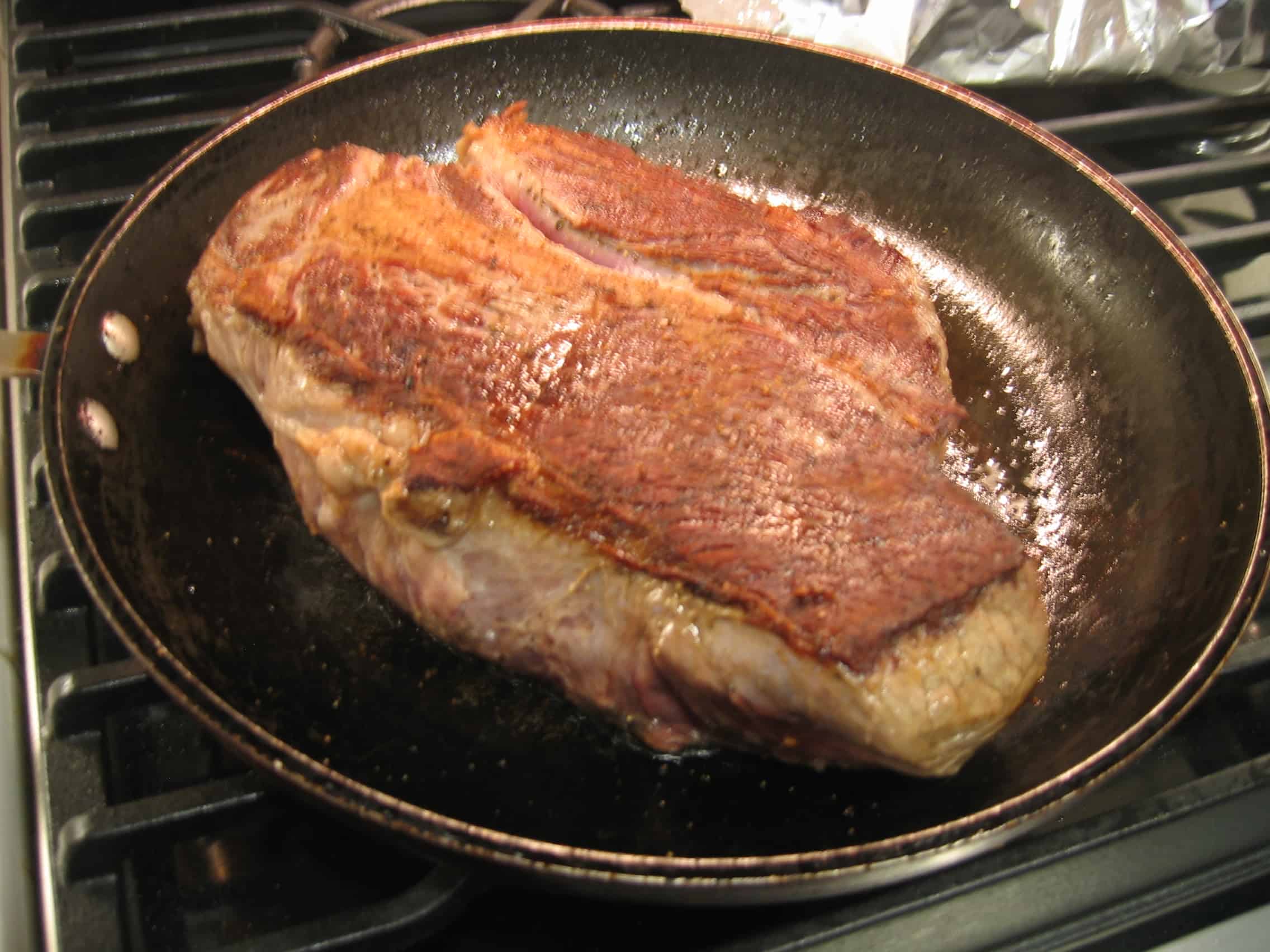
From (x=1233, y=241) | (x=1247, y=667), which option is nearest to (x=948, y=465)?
(x=1247, y=667)

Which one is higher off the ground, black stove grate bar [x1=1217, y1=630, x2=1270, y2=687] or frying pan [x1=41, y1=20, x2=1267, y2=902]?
frying pan [x1=41, y1=20, x2=1267, y2=902]

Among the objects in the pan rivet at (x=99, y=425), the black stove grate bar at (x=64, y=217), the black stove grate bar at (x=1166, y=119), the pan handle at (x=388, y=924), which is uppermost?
the black stove grate bar at (x=1166, y=119)

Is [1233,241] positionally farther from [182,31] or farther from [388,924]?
[182,31]

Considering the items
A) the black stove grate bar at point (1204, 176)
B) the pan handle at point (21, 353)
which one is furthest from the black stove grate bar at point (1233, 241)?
the pan handle at point (21, 353)

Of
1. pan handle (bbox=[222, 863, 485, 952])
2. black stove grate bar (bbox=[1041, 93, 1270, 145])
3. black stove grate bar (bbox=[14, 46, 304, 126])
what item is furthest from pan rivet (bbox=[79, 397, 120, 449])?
black stove grate bar (bbox=[1041, 93, 1270, 145])

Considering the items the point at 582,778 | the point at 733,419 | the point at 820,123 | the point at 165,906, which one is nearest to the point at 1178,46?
the point at 820,123

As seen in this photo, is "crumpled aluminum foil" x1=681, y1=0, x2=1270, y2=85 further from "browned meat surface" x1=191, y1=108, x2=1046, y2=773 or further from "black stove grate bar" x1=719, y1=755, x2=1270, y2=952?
"black stove grate bar" x1=719, y1=755, x2=1270, y2=952

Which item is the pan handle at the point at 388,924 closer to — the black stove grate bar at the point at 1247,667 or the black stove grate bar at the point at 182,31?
the black stove grate bar at the point at 1247,667
